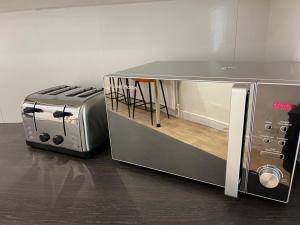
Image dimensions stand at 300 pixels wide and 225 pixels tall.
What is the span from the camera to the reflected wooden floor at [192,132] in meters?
0.56

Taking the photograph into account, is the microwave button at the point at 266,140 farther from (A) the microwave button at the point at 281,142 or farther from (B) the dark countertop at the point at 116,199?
(B) the dark countertop at the point at 116,199

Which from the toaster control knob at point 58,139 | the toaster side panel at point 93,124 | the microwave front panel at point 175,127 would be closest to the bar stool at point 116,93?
the microwave front panel at point 175,127

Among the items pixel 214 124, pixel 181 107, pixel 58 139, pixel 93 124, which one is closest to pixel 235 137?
pixel 214 124

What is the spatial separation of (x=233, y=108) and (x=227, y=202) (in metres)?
0.24

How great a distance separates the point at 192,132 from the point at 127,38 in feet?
1.92

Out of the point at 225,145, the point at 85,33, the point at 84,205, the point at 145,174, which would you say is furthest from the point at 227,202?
the point at 85,33

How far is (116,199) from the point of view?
613 mm

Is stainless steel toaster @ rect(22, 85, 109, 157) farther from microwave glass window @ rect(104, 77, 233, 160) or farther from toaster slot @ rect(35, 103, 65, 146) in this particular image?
microwave glass window @ rect(104, 77, 233, 160)

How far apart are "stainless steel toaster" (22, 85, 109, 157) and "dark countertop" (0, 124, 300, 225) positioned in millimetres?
69

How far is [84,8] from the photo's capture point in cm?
103

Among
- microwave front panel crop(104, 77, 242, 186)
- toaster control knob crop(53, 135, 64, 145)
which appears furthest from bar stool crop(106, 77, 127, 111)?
toaster control knob crop(53, 135, 64, 145)

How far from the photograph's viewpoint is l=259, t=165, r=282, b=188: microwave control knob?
51 centimetres

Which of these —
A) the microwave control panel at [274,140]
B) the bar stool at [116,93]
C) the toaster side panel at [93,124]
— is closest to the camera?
the microwave control panel at [274,140]

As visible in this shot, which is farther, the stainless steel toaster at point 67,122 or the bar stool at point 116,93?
the stainless steel toaster at point 67,122
